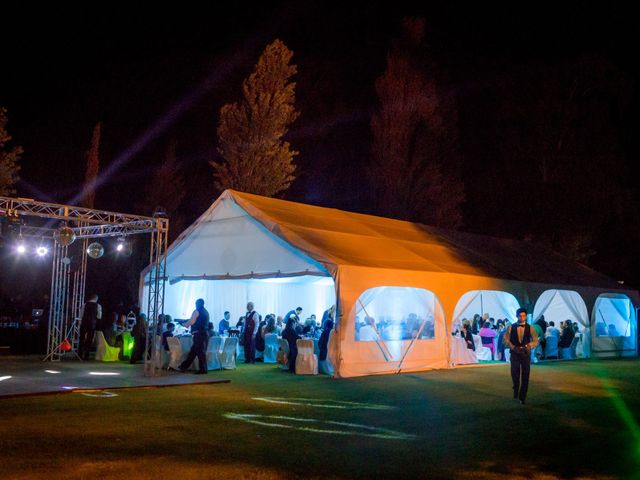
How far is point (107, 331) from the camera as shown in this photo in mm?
16047

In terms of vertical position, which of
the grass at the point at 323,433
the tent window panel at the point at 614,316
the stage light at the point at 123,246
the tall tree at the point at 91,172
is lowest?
the grass at the point at 323,433

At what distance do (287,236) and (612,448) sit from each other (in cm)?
857

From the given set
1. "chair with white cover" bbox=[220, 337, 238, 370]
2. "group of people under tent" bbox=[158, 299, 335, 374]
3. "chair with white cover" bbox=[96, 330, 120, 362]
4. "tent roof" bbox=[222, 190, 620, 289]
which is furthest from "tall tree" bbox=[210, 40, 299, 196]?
"chair with white cover" bbox=[220, 337, 238, 370]

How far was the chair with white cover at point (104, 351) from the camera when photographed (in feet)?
51.4

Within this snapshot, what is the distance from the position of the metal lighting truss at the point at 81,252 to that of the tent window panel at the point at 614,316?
15.4 m

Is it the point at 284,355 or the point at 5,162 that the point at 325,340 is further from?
the point at 5,162

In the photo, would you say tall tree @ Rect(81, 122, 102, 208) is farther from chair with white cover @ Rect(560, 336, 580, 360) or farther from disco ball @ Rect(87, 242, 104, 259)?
chair with white cover @ Rect(560, 336, 580, 360)

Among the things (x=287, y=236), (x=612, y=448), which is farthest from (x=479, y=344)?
(x=612, y=448)

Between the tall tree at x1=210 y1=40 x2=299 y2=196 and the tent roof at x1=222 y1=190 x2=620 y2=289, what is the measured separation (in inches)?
227

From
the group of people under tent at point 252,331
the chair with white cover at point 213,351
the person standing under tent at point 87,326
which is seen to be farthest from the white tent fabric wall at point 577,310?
the person standing under tent at point 87,326

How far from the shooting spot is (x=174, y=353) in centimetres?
1370

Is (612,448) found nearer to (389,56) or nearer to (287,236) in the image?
(287,236)

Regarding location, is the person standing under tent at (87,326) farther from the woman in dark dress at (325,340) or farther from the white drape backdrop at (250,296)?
the woman in dark dress at (325,340)

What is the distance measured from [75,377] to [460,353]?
878cm
